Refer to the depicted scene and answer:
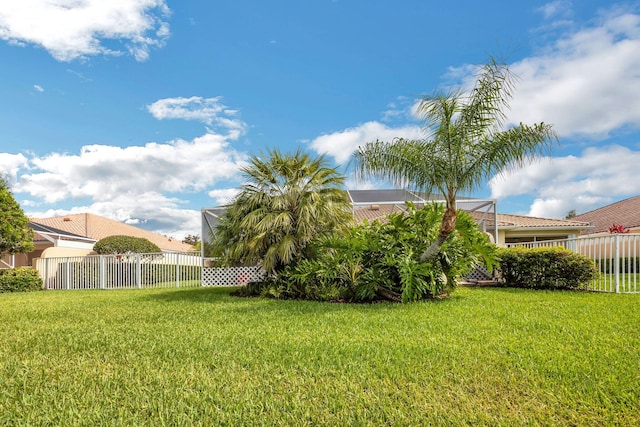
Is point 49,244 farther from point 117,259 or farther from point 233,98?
point 233,98

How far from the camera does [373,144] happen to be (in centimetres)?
985

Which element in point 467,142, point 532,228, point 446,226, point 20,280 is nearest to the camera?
point 446,226

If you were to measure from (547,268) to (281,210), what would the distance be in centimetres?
814

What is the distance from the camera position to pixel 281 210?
1094 cm

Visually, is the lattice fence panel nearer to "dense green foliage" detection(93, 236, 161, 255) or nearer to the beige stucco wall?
"dense green foliage" detection(93, 236, 161, 255)

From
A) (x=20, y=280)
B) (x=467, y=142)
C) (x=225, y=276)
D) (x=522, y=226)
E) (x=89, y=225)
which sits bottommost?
(x=20, y=280)

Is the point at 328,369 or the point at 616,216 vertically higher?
the point at 616,216

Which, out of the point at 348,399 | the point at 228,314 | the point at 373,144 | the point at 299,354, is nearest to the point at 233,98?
the point at 373,144

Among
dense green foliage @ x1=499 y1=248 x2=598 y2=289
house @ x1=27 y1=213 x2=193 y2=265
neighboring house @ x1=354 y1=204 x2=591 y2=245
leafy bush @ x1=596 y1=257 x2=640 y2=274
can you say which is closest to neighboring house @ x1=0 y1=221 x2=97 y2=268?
house @ x1=27 y1=213 x2=193 y2=265

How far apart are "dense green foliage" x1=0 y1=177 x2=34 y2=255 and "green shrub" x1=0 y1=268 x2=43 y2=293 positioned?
94cm

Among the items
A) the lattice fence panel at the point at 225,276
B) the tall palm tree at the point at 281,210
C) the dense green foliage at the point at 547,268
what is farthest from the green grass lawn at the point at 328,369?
the lattice fence panel at the point at 225,276

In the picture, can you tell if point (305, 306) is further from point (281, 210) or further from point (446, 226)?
point (446, 226)

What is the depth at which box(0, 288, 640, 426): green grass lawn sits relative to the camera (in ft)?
10.4

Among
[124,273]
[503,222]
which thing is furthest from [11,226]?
[503,222]
